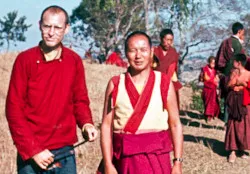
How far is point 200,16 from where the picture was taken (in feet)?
84.0

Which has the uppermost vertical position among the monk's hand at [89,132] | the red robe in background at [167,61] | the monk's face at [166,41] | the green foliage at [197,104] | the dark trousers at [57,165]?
the monk's face at [166,41]

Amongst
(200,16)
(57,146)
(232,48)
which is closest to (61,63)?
(57,146)

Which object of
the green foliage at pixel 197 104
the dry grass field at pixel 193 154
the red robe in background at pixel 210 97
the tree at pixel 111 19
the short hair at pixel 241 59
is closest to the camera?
the dry grass field at pixel 193 154

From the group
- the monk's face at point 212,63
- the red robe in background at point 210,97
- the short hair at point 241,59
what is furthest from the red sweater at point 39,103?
the monk's face at point 212,63

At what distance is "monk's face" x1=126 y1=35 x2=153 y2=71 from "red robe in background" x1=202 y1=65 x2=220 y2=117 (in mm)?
8167

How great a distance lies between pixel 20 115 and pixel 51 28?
0.53 metres

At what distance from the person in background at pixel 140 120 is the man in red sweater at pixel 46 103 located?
25cm

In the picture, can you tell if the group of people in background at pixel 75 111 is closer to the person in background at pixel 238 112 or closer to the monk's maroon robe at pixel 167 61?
the person in background at pixel 238 112

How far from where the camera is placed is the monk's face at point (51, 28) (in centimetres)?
371

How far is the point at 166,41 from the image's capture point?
804 centimetres

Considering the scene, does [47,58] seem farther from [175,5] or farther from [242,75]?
[175,5]

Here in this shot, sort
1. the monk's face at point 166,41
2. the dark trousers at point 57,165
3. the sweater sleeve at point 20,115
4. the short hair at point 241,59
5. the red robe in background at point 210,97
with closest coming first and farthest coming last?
1. the sweater sleeve at point 20,115
2. the dark trousers at point 57,165
3. the short hair at point 241,59
4. the monk's face at point 166,41
5. the red robe in background at point 210,97

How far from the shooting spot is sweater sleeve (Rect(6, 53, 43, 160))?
11.8 ft

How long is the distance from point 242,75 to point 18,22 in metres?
30.3
